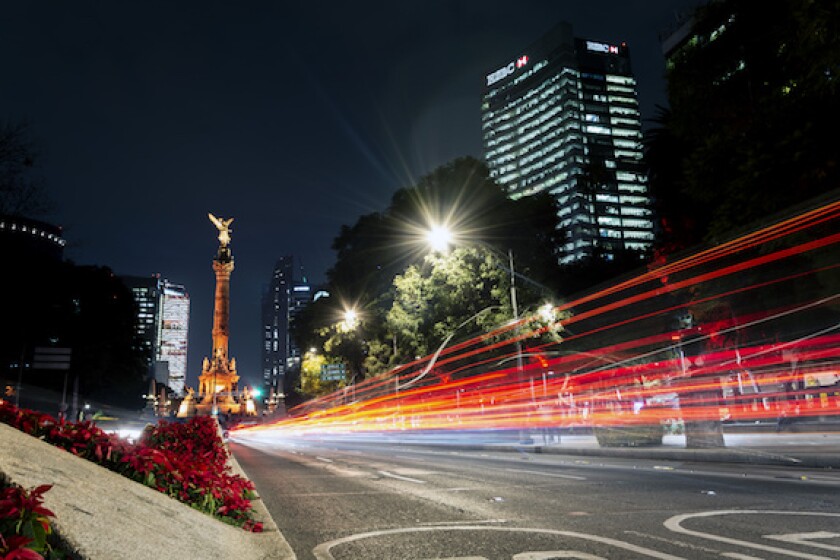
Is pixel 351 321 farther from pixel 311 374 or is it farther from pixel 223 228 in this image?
pixel 223 228

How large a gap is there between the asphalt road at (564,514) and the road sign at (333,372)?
119ft

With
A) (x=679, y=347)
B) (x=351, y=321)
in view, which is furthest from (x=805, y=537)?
(x=351, y=321)

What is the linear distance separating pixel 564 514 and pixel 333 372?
1749 inches

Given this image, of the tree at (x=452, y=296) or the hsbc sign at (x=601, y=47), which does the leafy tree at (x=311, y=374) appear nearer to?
the tree at (x=452, y=296)

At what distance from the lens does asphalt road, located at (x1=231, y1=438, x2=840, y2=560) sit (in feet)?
20.0

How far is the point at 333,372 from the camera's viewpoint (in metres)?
51.4

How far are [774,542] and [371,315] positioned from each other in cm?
3192

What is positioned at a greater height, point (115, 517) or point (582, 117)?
point (582, 117)

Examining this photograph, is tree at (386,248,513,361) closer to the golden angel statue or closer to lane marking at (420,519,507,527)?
lane marking at (420,519,507,527)

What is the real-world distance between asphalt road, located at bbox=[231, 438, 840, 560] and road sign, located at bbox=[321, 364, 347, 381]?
36386 mm

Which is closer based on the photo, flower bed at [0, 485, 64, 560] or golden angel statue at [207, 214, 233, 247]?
flower bed at [0, 485, 64, 560]

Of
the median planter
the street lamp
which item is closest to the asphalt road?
→ the median planter

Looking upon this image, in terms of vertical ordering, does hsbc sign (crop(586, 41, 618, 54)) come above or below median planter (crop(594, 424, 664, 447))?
above

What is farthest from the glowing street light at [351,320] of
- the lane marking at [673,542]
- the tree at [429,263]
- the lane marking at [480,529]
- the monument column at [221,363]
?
the monument column at [221,363]
